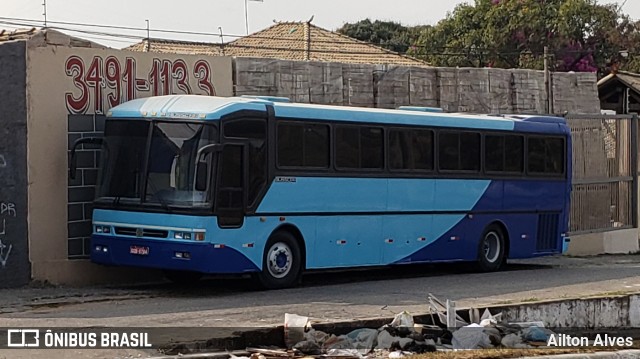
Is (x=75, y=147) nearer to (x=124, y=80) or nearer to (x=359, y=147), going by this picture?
(x=124, y=80)

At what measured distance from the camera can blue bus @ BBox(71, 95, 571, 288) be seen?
16375 mm

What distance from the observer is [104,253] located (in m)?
16.9

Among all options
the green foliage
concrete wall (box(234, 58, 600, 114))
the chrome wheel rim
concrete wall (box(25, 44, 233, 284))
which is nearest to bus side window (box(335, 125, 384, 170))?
the chrome wheel rim

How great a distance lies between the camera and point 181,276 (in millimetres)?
18281

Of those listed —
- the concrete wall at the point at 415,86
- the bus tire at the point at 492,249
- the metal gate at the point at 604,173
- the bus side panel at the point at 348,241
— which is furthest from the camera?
the metal gate at the point at 604,173

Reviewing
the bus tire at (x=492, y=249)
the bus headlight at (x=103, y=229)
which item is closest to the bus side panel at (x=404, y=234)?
the bus tire at (x=492, y=249)

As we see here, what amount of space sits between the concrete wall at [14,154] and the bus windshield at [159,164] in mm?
1296

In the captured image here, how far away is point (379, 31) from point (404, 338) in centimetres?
7439

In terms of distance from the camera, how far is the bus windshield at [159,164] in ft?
53.6

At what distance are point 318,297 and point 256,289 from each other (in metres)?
1.44

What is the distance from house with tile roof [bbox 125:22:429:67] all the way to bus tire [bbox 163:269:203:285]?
21055 mm

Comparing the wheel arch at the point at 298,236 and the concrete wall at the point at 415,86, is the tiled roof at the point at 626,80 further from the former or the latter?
the wheel arch at the point at 298,236

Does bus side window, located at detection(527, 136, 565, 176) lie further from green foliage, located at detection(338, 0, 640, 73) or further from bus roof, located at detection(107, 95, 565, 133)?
green foliage, located at detection(338, 0, 640, 73)

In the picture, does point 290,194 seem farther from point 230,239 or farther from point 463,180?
point 463,180
